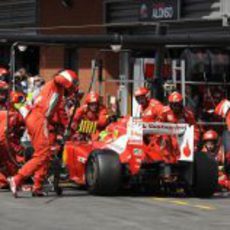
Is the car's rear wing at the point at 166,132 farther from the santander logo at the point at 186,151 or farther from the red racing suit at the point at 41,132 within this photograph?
the red racing suit at the point at 41,132

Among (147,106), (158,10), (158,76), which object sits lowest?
(147,106)

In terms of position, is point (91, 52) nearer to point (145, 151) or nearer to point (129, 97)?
point (129, 97)

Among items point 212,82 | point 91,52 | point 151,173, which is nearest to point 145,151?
point 151,173

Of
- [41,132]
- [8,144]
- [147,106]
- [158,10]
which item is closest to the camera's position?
[41,132]

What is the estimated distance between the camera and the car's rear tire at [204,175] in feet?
40.7

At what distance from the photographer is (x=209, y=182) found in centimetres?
1248

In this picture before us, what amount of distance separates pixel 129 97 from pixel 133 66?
0.93m

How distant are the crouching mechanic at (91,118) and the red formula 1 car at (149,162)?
1786 mm

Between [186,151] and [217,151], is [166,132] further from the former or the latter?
[217,151]

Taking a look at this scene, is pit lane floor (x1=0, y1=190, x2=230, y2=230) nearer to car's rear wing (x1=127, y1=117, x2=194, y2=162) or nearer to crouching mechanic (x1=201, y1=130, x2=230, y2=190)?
car's rear wing (x1=127, y1=117, x2=194, y2=162)

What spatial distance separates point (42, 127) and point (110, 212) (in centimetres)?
193

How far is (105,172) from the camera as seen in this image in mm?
12109

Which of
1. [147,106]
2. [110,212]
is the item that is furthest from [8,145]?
[110,212]

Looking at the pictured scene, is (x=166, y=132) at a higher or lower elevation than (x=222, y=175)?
higher
